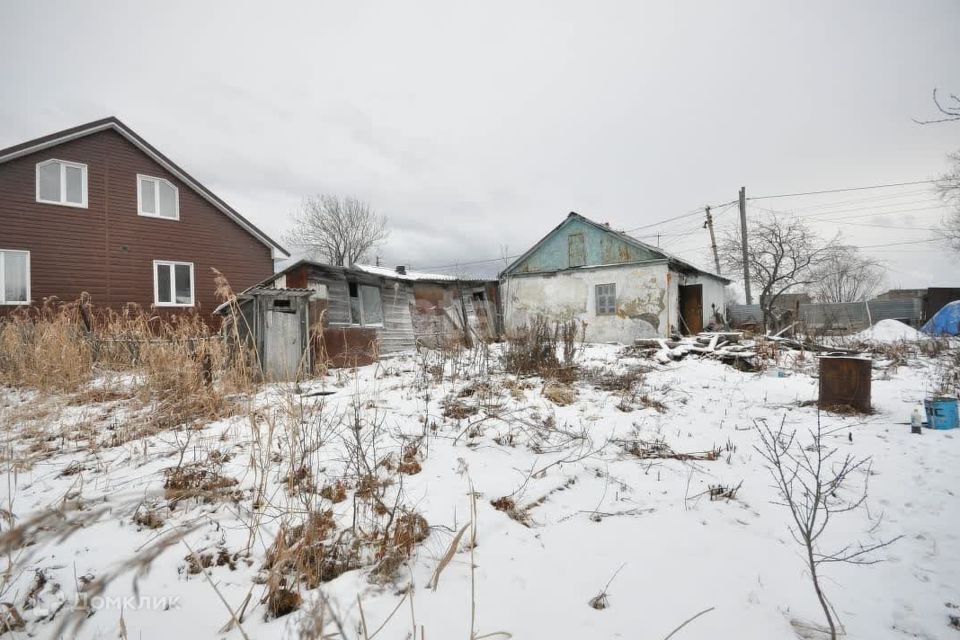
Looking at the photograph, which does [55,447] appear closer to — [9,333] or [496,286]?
[9,333]

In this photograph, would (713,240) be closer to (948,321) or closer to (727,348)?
(948,321)

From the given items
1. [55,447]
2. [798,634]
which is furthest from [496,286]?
[798,634]

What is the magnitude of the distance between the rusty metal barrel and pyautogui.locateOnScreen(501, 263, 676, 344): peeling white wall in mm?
7857

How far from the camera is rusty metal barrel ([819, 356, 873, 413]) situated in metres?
4.92

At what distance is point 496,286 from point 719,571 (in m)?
14.1

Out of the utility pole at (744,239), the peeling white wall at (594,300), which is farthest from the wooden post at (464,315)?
the utility pole at (744,239)

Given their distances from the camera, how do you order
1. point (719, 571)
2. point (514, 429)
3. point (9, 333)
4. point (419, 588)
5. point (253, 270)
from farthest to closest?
point (253, 270) → point (9, 333) → point (514, 429) → point (719, 571) → point (419, 588)

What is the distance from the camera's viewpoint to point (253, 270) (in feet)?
49.3

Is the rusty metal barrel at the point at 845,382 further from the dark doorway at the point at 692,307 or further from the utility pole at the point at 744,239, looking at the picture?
the utility pole at the point at 744,239

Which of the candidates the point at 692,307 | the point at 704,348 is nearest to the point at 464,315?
the point at 704,348

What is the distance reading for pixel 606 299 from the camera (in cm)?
1455

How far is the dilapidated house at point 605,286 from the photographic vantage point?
13578 millimetres

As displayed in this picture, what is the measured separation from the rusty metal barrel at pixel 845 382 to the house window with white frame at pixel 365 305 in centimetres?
889

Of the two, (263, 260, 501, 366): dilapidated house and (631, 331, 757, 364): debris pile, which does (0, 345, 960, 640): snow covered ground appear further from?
(631, 331, 757, 364): debris pile
